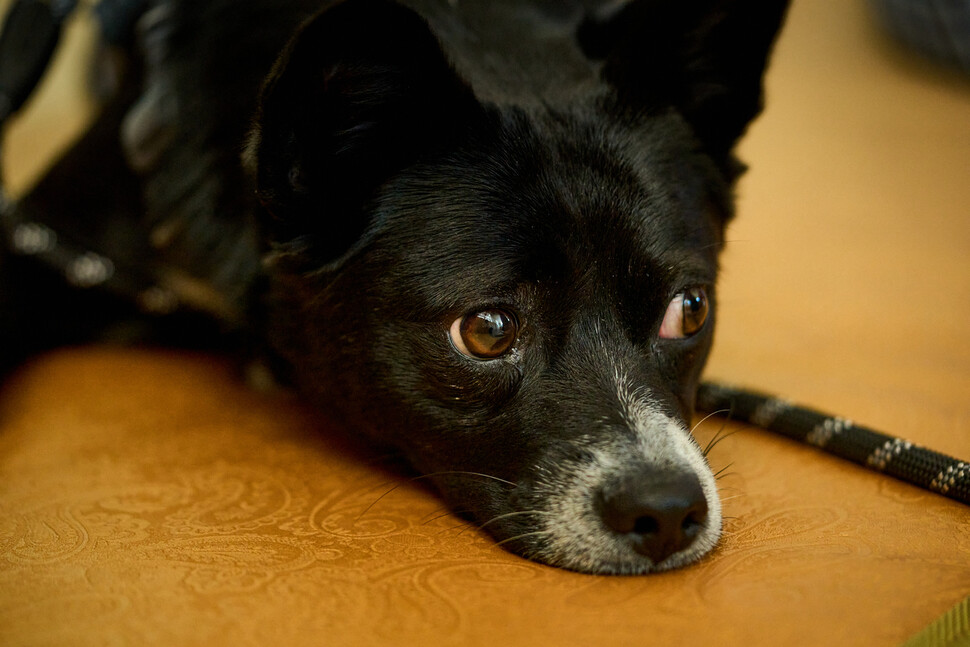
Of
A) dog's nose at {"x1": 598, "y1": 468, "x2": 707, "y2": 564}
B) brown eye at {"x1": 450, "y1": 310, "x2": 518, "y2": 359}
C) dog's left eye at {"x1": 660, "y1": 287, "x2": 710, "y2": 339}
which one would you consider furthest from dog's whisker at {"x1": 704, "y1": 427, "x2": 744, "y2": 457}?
brown eye at {"x1": 450, "y1": 310, "x2": 518, "y2": 359}

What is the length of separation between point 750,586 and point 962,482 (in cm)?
52

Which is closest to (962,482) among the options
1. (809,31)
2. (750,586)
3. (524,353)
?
(750,586)

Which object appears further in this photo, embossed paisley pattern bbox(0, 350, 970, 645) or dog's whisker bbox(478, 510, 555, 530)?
dog's whisker bbox(478, 510, 555, 530)

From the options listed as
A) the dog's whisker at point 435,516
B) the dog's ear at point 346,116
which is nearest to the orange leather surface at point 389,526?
the dog's whisker at point 435,516

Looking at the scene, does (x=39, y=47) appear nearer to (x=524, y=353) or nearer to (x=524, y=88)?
(x=524, y=88)

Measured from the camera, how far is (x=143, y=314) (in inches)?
95.2

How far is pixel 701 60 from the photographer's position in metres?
1.68

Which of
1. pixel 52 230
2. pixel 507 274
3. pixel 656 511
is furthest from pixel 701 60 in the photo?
pixel 52 230

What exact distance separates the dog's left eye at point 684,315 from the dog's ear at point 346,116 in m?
0.50

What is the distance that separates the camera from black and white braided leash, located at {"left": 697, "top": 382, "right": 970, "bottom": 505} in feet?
4.73

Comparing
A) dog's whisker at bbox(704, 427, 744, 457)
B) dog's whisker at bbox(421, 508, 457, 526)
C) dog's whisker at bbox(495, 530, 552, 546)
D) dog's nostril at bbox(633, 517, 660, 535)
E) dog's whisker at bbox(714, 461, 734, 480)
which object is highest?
dog's nostril at bbox(633, 517, 660, 535)

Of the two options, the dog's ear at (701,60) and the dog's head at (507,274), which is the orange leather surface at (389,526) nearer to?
the dog's head at (507,274)

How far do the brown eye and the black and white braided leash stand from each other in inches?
25.4

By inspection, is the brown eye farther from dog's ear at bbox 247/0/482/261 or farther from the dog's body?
dog's ear at bbox 247/0/482/261
